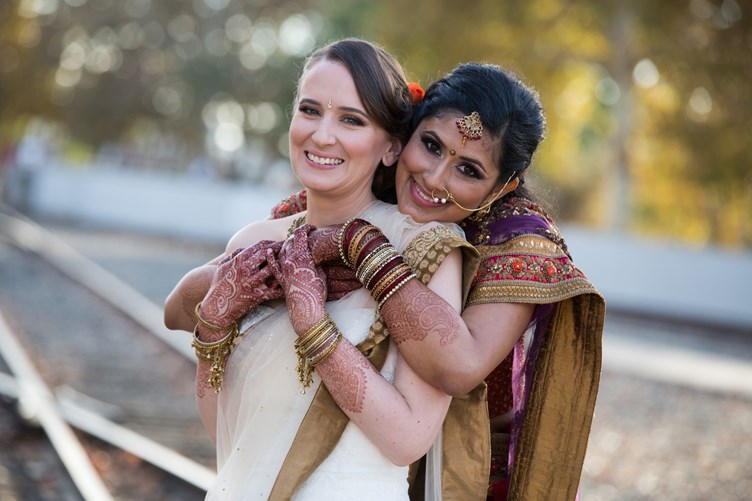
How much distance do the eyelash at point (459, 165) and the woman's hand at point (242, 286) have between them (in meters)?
0.46

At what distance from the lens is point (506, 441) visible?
2588 mm

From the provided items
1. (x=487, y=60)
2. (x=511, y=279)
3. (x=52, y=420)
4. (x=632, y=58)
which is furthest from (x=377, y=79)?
(x=632, y=58)

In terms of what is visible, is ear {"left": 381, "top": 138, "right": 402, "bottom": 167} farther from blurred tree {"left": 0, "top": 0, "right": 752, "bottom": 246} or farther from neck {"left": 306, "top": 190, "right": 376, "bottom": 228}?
blurred tree {"left": 0, "top": 0, "right": 752, "bottom": 246}

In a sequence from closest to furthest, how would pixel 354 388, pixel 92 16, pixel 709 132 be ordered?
pixel 354 388 → pixel 709 132 → pixel 92 16

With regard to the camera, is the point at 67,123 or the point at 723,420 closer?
the point at 723,420

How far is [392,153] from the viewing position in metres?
2.46

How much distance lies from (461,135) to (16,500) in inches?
147

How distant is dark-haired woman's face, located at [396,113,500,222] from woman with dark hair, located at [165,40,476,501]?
0.19 ft

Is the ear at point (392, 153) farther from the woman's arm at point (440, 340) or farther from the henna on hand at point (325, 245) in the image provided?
the woman's arm at point (440, 340)

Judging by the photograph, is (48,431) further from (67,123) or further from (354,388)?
(67,123)

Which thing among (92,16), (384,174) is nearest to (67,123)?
(92,16)

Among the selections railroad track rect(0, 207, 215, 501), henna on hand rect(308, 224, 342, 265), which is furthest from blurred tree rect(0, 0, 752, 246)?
railroad track rect(0, 207, 215, 501)

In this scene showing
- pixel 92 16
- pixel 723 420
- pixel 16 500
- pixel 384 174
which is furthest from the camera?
pixel 92 16

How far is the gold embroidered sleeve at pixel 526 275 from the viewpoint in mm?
2230
